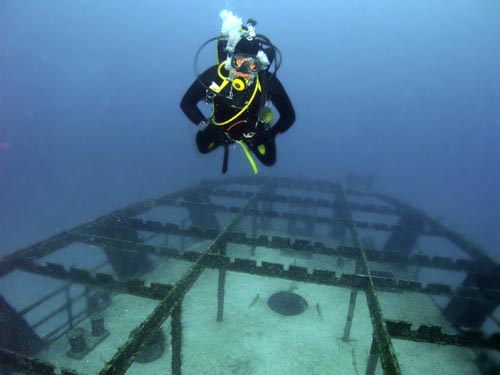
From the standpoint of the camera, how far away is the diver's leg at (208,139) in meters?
4.45

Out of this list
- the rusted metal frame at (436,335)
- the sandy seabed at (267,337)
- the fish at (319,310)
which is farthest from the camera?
the fish at (319,310)

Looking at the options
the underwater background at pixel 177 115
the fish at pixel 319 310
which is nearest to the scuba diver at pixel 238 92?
the fish at pixel 319 310

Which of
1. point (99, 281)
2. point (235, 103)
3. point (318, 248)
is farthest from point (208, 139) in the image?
point (318, 248)

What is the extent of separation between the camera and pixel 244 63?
3.90 m

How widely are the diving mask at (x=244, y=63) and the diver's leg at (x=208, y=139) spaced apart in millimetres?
907

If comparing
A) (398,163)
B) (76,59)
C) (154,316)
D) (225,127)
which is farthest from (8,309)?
(76,59)

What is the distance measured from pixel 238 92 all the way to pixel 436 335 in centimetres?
423

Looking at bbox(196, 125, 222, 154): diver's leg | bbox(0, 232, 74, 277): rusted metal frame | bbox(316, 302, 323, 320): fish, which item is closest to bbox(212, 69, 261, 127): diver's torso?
bbox(196, 125, 222, 154): diver's leg

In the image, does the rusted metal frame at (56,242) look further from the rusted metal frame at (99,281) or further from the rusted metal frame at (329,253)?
the rusted metal frame at (329,253)

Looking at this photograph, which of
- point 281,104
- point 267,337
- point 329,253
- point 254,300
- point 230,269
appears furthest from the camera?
point 254,300

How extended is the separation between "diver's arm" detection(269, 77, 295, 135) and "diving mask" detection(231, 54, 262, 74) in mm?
529

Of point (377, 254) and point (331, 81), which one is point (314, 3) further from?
point (377, 254)

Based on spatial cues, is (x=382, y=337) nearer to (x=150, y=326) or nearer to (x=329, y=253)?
(x=150, y=326)

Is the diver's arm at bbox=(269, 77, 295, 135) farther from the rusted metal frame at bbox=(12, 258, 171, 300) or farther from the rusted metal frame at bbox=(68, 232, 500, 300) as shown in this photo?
the rusted metal frame at bbox=(12, 258, 171, 300)
